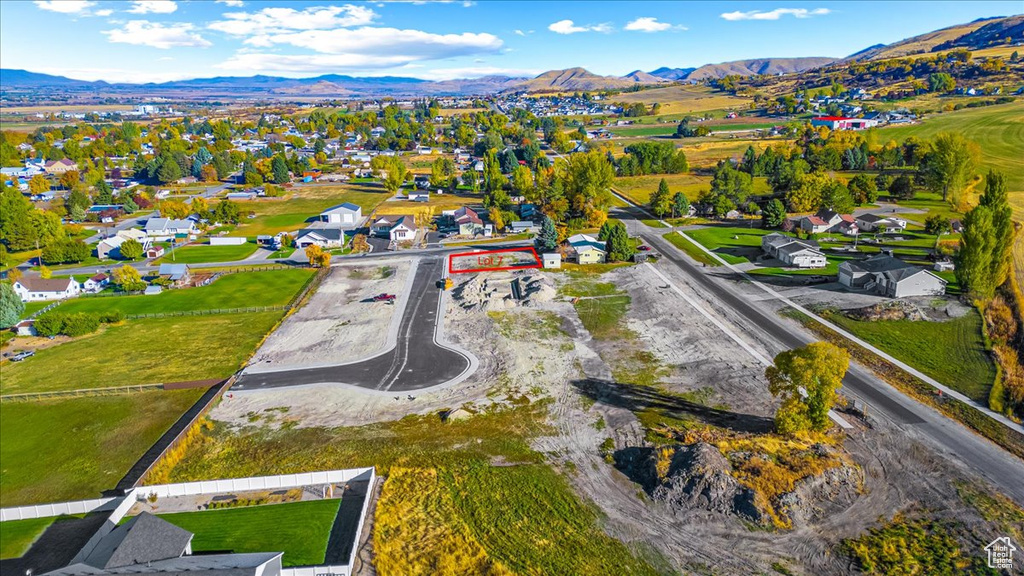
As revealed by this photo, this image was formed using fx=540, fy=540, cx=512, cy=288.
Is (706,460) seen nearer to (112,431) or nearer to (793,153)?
(112,431)

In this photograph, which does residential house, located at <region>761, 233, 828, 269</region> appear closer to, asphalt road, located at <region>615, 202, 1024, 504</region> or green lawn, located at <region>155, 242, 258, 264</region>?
asphalt road, located at <region>615, 202, 1024, 504</region>

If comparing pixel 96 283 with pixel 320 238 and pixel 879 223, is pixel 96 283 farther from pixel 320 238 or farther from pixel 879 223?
pixel 879 223

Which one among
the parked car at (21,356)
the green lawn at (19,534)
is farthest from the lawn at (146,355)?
the green lawn at (19,534)

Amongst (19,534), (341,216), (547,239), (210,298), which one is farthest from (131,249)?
(19,534)

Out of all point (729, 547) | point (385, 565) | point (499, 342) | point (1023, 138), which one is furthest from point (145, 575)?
point (1023, 138)

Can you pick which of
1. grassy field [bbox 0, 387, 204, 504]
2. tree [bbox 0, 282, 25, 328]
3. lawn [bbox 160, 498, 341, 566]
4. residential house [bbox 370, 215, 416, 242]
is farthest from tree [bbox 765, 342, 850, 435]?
tree [bbox 0, 282, 25, 328]
